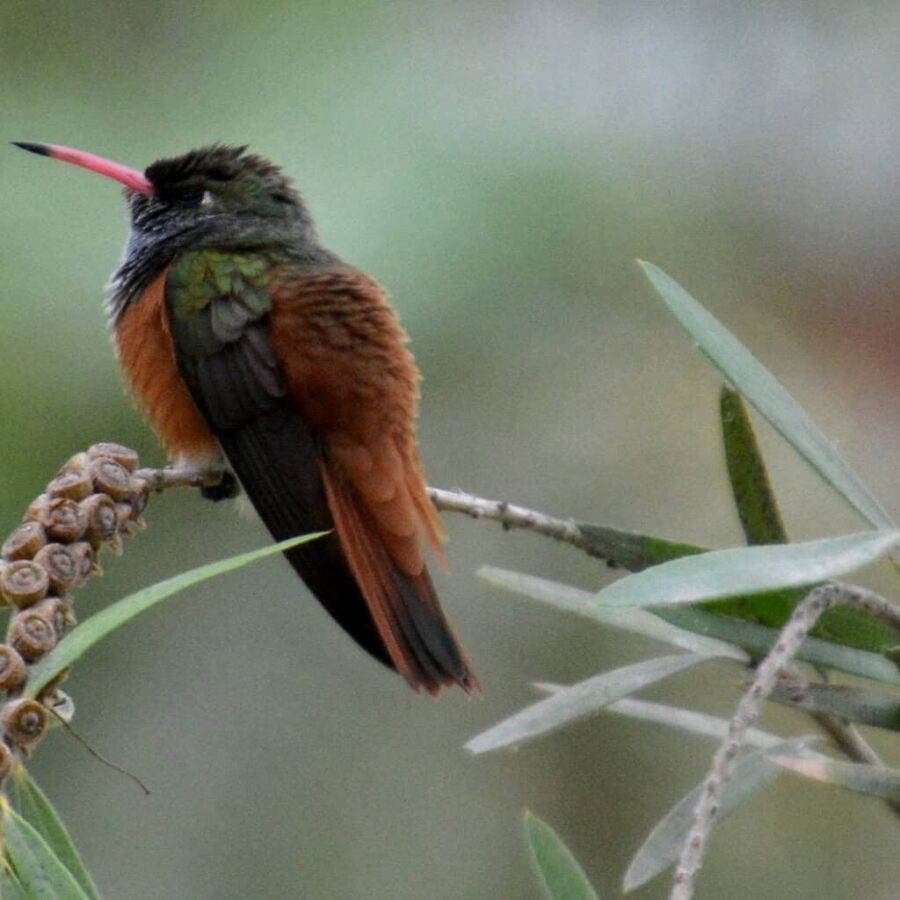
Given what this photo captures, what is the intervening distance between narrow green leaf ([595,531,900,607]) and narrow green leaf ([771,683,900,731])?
0.66ft

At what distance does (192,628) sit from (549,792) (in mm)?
986

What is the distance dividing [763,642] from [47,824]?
22.8 inches

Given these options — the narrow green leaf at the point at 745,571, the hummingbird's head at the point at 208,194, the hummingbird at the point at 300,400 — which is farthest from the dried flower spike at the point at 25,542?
the hummingbird's head at the point at 208,194

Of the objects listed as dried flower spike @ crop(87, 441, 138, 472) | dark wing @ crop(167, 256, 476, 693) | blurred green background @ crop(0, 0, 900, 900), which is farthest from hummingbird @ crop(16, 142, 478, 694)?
dried flower spike @ crop(87, 441, 138, 472)

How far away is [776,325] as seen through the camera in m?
4.66

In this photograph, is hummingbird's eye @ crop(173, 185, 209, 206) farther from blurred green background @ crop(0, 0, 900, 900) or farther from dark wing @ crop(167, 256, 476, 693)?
dark wing @ crop(167, 256, 476, 693)

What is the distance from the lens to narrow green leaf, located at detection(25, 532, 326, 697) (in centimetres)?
105

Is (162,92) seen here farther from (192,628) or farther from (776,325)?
(776,325)

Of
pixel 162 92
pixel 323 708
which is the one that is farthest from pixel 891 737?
pixel 162 92

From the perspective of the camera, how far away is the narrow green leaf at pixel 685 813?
1.27 meters

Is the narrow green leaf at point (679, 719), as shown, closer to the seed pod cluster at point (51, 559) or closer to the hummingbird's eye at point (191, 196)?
the seed pod cluster at point (51, 559)

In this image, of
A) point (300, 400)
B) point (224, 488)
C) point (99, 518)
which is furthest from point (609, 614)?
point (224, 488)

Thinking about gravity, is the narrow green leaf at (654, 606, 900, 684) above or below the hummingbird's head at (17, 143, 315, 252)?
below

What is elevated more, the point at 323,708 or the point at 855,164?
the point at 855,164
